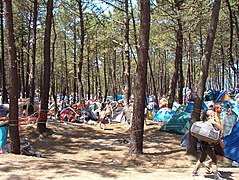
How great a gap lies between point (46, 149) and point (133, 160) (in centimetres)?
367

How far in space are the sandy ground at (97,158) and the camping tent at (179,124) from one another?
19.6 inches

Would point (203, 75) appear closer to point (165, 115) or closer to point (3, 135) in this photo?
point (3, 135)

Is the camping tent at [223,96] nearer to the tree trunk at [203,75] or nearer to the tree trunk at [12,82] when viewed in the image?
the tree trunk at [203,75]

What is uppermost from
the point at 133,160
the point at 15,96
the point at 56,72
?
the point at 56,72

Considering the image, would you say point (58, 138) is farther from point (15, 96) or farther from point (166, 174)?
point (166, 174)

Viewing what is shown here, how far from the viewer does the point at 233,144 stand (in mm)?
8500

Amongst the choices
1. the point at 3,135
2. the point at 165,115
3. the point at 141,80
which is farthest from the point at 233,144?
the point at 165,115

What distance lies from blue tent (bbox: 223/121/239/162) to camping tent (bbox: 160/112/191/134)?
185 inches

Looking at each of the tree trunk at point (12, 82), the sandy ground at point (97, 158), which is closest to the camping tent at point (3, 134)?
the tree trunk at point (12, 82)

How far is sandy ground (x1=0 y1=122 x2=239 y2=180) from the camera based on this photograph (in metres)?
5.98

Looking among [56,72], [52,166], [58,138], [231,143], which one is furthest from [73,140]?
[56,72]

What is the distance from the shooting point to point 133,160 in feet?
28.1

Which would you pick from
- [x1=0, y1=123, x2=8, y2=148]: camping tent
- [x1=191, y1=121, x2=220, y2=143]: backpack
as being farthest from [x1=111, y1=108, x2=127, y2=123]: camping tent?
[x1=191, y1=121, x2=220, y2=143]: backpack

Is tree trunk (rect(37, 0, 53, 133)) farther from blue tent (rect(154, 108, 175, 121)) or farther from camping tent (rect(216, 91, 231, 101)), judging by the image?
camping tent (rect(216, 91, 231, 101))
